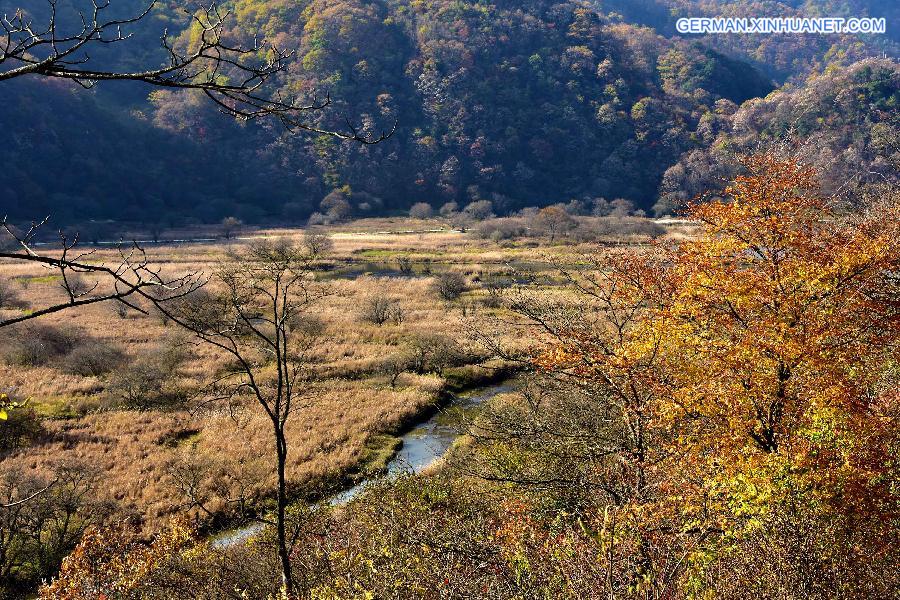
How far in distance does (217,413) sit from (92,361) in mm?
10211

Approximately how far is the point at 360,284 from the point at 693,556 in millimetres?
49170

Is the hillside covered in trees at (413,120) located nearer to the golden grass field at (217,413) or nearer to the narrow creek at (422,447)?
the golden grass field at (217,413)

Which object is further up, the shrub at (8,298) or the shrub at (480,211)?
the shrub at (480,211)

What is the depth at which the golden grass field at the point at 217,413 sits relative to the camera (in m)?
20.6

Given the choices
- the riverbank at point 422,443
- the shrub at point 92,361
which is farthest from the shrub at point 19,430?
the riverbank at point 422,443

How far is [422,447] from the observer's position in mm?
24812

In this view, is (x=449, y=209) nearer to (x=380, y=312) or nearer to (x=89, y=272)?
(x=380, y=312)

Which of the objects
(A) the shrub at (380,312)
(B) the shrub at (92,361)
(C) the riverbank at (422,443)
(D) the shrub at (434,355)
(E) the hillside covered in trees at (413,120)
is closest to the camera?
(C) the riverbank at (422,443)

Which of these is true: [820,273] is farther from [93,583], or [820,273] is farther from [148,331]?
[148,331]

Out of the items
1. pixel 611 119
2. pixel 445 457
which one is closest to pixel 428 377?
pixel 445 457

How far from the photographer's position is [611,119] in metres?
142

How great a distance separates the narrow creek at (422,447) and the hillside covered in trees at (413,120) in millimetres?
93204

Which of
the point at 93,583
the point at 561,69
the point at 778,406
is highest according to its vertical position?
the point at 561,69

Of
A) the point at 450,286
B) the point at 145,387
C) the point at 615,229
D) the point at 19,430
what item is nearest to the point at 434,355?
the point at 145,387
